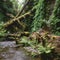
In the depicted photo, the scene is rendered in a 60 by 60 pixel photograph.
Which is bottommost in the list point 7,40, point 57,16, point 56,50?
point 7,40

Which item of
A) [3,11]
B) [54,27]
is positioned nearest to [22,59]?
[54,27]

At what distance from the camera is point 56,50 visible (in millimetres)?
8469

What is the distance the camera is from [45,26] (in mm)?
12977

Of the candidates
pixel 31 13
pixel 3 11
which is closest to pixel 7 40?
pixel 31 13

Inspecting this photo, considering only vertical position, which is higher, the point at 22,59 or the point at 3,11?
the point at 3,11

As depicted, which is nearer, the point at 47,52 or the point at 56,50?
the point at 47,52

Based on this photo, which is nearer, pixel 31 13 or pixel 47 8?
pixel 47 8

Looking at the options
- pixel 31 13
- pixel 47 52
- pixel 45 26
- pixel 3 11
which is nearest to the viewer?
pixel 47 52

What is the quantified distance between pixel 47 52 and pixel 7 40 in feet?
31.9

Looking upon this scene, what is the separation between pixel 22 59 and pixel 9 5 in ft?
57.5

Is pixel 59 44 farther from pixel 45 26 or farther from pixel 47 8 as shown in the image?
pixel 47 8

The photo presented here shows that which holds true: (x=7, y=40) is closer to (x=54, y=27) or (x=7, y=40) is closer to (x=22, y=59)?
(x=54, y=27)

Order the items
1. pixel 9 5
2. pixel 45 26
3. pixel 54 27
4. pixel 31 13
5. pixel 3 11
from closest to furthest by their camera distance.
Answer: pixel 45 26 → pixel 54 27 → pixel 31 13 → pixel 3 11 → pixel 9 5

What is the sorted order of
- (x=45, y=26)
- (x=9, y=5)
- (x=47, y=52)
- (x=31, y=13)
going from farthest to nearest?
(x=9, y=5) < (x=31, y=13) < (x=45, y=26) < (x=47, y=52)
